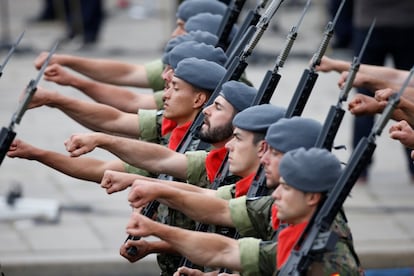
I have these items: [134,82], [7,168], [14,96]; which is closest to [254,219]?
[134,82]

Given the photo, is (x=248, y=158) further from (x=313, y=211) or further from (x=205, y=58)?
(x=205, y=58)

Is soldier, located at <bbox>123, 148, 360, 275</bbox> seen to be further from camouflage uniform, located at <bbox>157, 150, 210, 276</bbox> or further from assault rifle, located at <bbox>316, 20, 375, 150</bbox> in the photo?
camouflage uniform, located at <bbox>157, 150, 210, 276</bbox>

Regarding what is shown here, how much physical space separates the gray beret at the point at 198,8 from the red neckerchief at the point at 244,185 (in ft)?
10.7

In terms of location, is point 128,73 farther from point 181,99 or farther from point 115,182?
point 115,182

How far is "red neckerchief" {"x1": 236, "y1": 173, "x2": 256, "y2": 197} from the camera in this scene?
328 inches

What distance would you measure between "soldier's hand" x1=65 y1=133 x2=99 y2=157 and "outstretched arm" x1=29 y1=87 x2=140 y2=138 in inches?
49.3

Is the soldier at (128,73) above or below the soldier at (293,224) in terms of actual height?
below

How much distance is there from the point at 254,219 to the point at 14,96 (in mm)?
10541

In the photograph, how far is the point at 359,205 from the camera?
46.4ft

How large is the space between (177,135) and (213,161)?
720 millimetres

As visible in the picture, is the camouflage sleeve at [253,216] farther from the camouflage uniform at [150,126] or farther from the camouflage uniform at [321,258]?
the camouflage uniform at [150,126]

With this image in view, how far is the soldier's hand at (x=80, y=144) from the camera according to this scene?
8.64 meters

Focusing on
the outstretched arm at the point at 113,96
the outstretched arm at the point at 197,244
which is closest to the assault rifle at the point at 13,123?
the outstretched arm at the point at 197,244

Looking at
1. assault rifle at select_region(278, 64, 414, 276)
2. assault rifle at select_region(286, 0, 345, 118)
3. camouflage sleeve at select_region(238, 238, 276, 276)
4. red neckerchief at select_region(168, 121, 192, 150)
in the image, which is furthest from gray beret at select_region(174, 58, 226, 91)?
assault rifle at select_region(278, 64, 414, 276)
